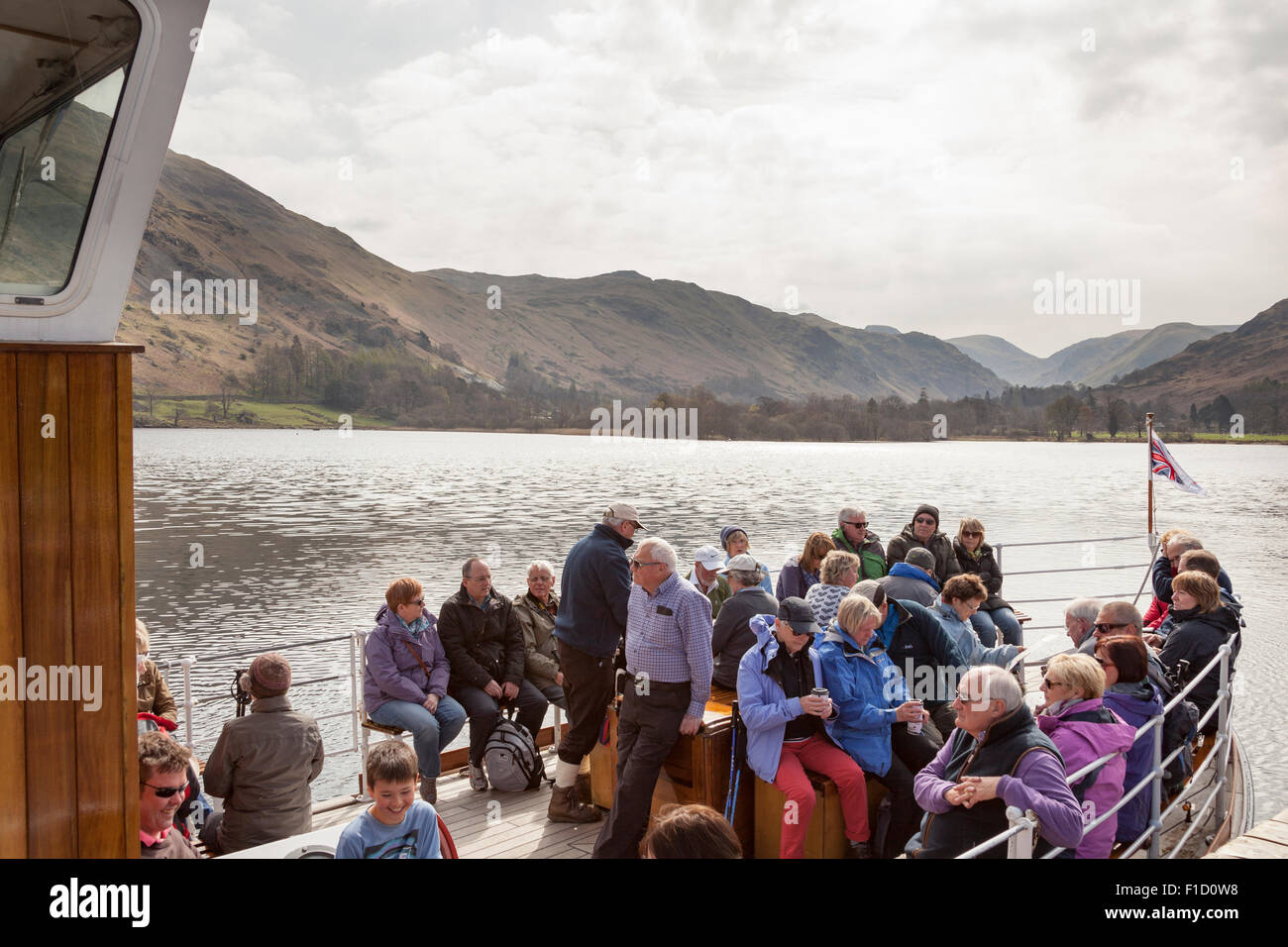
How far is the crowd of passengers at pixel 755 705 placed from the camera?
10.7 feet

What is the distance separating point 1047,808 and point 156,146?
12.3ft

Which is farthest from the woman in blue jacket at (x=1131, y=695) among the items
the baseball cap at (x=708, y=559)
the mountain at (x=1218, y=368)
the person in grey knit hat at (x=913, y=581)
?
the mountain at (x=1218, y=368)

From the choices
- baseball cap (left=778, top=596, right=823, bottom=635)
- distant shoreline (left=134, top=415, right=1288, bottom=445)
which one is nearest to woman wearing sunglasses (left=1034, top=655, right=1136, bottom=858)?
baseball cap (left=778, top=596, right=823, bottom=635)

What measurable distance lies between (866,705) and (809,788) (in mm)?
494

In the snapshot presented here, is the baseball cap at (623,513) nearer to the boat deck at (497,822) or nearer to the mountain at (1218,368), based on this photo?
the boat deck at (497,822)

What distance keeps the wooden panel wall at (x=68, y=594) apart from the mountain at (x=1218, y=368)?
195 metres

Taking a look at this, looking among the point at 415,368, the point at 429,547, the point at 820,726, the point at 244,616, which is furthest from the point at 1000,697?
the point at 415,368

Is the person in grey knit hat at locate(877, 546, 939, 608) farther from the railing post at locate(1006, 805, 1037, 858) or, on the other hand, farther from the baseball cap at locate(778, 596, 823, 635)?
the railing post at locate(1006, 805, 1037, 858)

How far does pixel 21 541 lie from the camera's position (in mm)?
2512

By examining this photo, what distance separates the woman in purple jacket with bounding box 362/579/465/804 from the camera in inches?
211

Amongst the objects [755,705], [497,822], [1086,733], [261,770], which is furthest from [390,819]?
[1086,733]

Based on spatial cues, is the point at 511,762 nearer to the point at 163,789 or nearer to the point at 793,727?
the point at 793,727
